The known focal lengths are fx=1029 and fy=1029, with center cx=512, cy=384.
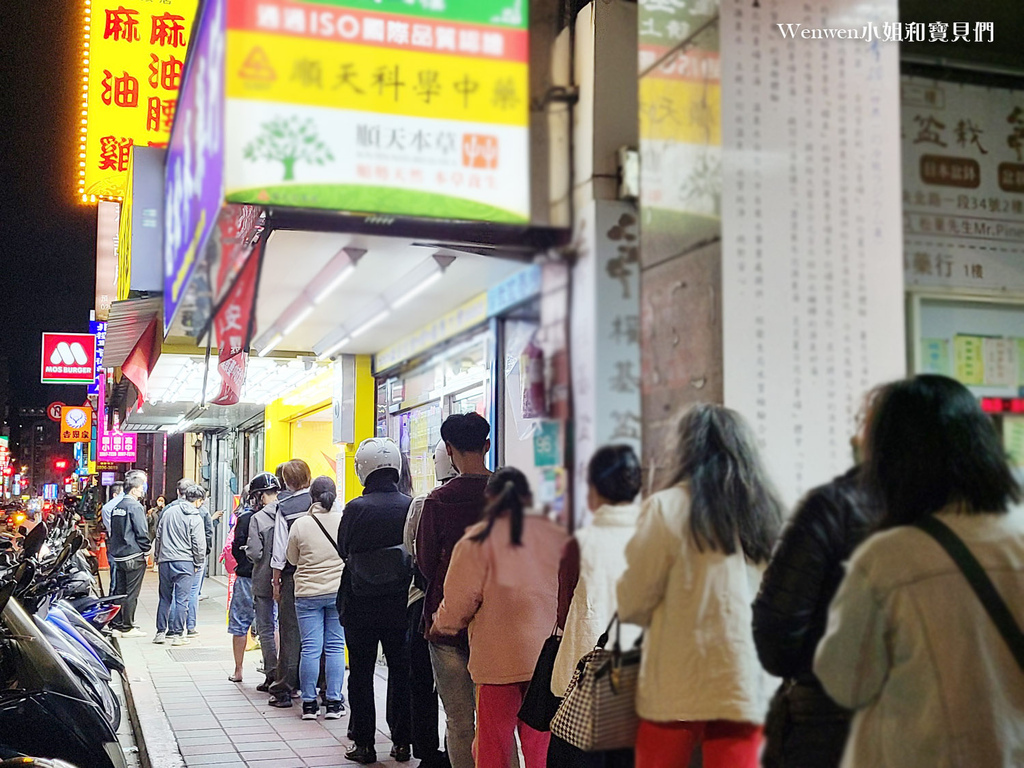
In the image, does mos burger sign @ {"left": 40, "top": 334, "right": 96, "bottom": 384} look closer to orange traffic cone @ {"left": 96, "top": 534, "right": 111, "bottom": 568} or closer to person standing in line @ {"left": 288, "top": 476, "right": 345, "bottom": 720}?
orange traffic cone @ {"left": 96, "top": 534, "right": 111, "bottom": 568}

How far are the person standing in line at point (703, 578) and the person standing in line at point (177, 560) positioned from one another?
1069 centimetres

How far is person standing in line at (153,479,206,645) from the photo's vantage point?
12.3 m

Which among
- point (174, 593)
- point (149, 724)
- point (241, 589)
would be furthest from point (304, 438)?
point (149, 724)

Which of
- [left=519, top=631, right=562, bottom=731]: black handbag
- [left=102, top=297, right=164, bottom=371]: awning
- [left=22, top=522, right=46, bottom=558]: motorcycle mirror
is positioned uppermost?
[left=102, top=297, right=164, bottom=371]: awning

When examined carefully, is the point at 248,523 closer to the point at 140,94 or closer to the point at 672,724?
the point at 140,94

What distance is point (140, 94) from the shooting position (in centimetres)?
1076

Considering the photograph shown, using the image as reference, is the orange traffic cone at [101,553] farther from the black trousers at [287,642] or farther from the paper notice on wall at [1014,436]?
the paper notice on wall at [1014,436]

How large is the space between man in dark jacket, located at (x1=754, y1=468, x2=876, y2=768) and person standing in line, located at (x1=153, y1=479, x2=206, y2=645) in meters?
11.0

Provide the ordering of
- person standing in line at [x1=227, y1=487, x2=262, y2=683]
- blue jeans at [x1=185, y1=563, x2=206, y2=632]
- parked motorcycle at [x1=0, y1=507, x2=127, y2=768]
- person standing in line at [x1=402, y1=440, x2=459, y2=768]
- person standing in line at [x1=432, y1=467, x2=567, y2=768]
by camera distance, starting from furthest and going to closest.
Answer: blue jeans at [x1=185, y1=563, x2=206, y2=632] < person standing in line at [x1=227, y1=487, x2=262, y2=683] < person standing in line at [x1=402, y1=440, x2=459, y2=768] < parked motorcycle at [x1=0, y1=507, x2=127, y2=768] < person standing in line at [x1=432, y1=467, x2=567, y2=768]

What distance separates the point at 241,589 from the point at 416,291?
7295mm

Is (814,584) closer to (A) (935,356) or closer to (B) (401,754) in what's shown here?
(A) (935,356)

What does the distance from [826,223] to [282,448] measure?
10443 mm

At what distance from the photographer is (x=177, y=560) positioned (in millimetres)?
12336

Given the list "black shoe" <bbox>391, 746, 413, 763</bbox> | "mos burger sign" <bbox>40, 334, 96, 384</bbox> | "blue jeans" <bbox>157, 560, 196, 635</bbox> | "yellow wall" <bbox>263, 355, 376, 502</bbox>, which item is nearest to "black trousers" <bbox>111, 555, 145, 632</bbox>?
"blue jeans" <bbox>157, 560, 196, 635</bbox>
